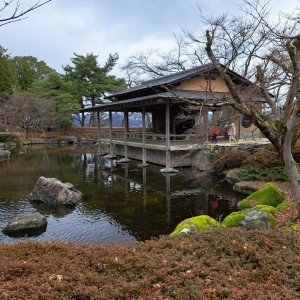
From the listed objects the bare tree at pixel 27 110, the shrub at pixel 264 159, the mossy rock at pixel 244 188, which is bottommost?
the mossy rock at pixel 244 188

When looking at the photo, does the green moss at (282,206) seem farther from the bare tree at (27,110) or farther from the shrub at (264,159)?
the bare tree at (27,110)

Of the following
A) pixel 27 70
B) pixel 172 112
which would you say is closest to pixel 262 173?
pixel 172 112

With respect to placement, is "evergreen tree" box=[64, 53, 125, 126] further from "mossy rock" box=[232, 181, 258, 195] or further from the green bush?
"mossy rock" box=[232, 181, 258, 195]

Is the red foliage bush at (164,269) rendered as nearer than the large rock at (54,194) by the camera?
Yes

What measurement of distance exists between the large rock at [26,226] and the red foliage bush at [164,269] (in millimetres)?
4679

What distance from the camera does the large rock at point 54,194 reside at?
1166cm

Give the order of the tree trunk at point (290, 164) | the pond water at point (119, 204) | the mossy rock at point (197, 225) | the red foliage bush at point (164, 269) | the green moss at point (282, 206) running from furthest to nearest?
the pond water at point (119, 204)
the green moss at point (282, 206)
the mossy rock at point (197, 225)
the tree trunk at point (290, 164)
the red foliage bush at point (164, 269)

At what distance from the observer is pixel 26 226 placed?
8.90 m

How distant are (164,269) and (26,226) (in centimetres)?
667

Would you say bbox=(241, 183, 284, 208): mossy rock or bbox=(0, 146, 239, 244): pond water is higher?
bbox=(241, 183, 284, 208): mossy rock

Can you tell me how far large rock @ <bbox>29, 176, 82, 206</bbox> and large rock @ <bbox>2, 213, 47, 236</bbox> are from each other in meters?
2.36

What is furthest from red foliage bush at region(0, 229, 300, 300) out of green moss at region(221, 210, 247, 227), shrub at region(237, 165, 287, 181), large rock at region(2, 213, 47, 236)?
shrub at region(237, 165, 287, 181)

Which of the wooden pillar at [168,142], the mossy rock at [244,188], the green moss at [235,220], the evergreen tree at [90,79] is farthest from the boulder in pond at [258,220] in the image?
the evergreen tree at [90,79]

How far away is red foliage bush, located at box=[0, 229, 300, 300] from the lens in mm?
3084
